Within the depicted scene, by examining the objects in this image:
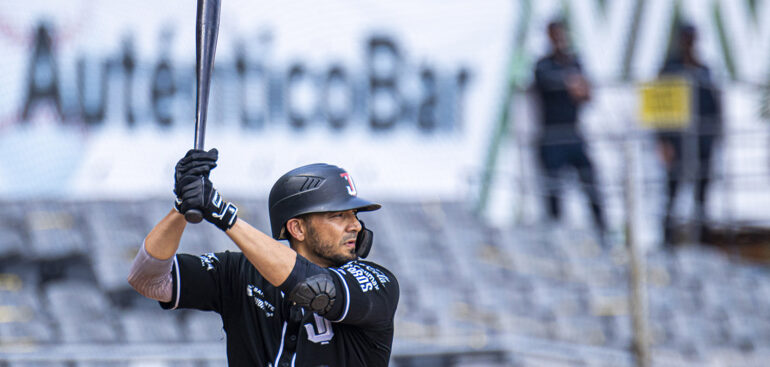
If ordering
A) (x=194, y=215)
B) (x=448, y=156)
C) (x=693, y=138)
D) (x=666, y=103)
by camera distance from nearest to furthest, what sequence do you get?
(x=194, y=215), (x=448, y=156), (x=666, y=103), (x=693, y=138)

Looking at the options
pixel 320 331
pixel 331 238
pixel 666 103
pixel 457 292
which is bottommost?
pixel 457 292

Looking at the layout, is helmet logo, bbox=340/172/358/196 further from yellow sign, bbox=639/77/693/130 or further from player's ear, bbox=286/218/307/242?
yellow sign, bbox=639/77/693/130

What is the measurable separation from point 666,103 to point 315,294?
8.53 m

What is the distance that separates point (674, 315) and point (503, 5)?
372 cm

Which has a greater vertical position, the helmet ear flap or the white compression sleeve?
the helmet ear flap

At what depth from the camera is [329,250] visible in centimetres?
307

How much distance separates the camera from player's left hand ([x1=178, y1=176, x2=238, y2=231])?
8.50 feet

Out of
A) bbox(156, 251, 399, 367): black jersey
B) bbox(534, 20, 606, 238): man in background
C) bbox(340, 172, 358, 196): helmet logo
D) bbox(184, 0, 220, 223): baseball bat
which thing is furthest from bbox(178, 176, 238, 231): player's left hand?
bbox(534, 20, 606, 238): man in background

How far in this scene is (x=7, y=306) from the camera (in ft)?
22.8

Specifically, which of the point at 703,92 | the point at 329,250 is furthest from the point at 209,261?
the point at 703,92

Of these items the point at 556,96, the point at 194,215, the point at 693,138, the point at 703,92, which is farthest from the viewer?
the point at 703,92

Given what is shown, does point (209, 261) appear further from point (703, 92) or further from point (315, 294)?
point (703, 92)

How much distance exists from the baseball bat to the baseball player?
0.16m

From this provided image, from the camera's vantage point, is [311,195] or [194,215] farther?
[311,195]
